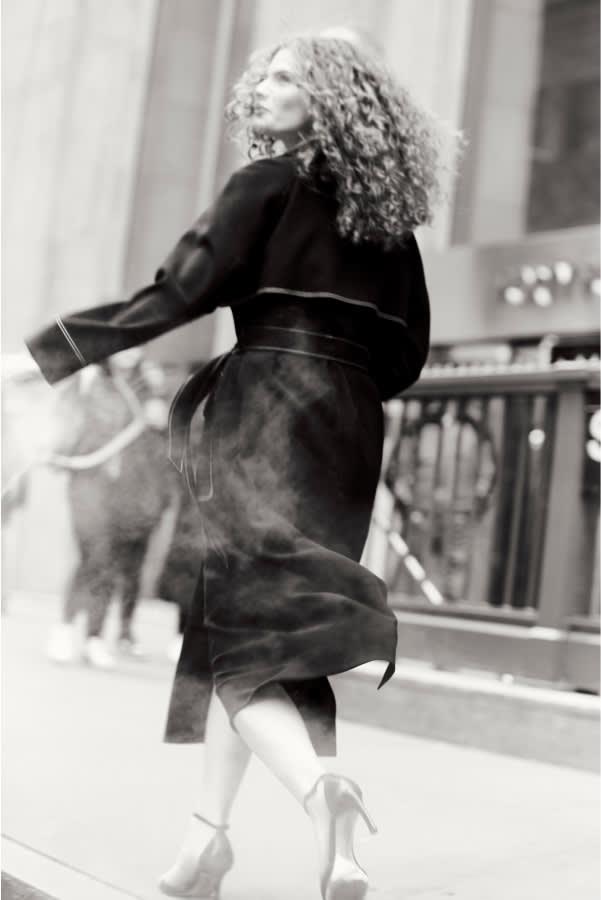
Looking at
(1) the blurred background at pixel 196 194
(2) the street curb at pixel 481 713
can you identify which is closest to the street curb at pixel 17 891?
(2) the street curb at pixel 481 713

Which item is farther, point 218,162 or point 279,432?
point 218,162

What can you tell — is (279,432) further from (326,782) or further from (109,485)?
(109,485)

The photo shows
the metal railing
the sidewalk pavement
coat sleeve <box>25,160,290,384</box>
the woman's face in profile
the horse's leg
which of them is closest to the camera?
coat sleeve <box>25,160,290,384</box>

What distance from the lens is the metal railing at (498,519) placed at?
3.35 m

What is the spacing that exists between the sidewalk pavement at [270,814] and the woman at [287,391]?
23cm

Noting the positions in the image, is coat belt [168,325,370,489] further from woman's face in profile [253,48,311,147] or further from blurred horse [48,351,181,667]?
blurred horse [48,351,181,667]

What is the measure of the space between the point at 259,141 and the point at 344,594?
0.70 metres

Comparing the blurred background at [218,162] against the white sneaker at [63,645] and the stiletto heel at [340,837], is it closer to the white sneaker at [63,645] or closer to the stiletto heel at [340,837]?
the white sneaker at [63,645]

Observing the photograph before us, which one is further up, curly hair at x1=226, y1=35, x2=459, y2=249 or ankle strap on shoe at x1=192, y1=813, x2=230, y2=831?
curly hair at x1=226, y1=35, x2=459, y2=249

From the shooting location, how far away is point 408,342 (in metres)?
1.65

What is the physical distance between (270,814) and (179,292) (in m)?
1.08

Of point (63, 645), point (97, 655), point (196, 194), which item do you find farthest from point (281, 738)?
A: point (196, 194)

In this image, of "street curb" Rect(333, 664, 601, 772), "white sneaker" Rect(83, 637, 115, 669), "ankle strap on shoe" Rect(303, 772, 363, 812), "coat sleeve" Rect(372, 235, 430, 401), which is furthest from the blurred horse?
"ankle strap on shoe" Rect(303, 772, 363, 812)

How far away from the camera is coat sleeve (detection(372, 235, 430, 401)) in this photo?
1637mm
